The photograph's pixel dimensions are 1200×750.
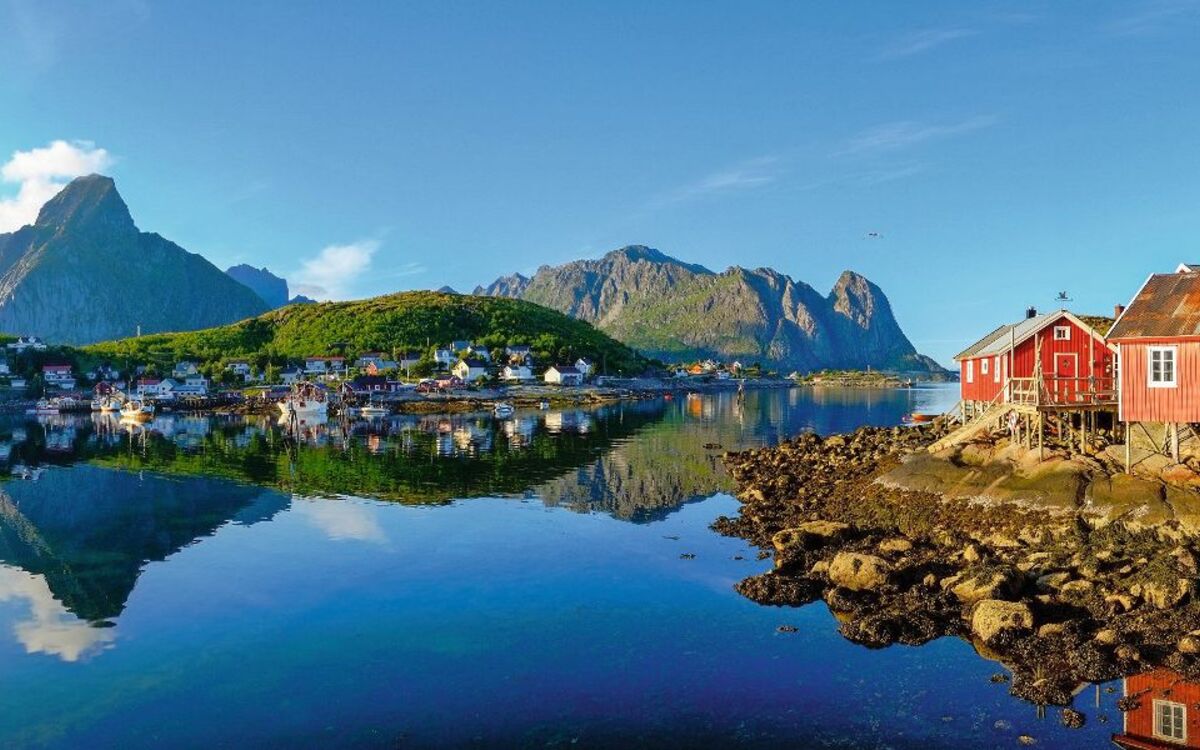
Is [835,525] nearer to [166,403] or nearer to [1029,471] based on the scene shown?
[1029,471]

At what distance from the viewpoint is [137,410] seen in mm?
114938

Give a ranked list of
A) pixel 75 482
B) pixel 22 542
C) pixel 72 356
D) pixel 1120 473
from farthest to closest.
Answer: pixel 72 356
pixel 75 482
pixel 22 542
pixel 1120 473

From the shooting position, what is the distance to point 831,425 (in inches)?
3519

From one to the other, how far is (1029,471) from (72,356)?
647 feet

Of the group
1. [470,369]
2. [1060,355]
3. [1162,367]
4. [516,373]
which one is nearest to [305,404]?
[470,369]

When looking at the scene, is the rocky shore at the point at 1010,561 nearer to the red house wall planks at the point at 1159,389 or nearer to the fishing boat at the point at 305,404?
the red house wall planks at the point at 1159,389

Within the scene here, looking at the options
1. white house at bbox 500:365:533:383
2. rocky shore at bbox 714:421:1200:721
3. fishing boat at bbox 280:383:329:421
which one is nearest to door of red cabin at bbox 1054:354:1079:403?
rocky shore at bbox 714:421:1200:721

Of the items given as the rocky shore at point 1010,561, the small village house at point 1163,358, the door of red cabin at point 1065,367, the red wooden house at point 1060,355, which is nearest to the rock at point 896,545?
the rocky shore at point 1010,561

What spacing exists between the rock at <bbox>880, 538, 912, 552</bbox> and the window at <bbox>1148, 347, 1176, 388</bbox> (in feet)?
36.2

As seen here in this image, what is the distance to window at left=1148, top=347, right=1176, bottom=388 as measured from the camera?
26.1m

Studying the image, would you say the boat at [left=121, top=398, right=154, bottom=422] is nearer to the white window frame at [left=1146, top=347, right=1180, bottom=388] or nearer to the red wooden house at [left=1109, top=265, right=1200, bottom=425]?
the red wooden house at [left=1109, top=265, right=1200, bottom=425]

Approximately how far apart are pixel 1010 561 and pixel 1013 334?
53.9 ft

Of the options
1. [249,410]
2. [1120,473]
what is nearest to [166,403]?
[249,410]

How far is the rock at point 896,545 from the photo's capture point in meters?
24.4
